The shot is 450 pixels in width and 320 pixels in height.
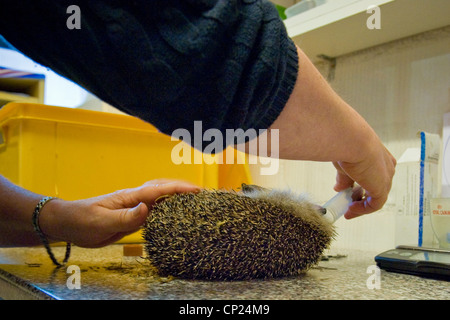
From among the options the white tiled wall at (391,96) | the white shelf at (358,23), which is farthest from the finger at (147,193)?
the white shelf at (358,23)

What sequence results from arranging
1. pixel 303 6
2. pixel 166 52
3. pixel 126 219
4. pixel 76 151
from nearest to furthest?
pixel 166 52
pixel 126 219
pixel 76 151
pixel 303 6

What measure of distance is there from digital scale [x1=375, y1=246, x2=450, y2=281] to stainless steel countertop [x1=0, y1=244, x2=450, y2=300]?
0.04ft

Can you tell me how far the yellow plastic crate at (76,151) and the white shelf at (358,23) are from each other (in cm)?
50

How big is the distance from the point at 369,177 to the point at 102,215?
0.43 m

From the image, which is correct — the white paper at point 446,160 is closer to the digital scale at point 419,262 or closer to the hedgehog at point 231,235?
the digital scale at point 419,262

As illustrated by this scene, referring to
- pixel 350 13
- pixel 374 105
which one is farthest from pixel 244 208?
pixel 374 105

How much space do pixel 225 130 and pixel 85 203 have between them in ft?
1.16

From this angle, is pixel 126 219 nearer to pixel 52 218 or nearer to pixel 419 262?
pixel 52 218

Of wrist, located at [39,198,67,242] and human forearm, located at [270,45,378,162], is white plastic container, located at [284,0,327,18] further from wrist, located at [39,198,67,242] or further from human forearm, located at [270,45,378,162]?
wrist, located at [39,198,67,242]

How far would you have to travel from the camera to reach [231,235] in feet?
1.85

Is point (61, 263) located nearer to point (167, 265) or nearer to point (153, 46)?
point (167, 265)

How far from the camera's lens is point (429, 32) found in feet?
3.58

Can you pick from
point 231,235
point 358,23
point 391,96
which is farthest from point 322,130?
point 391,96

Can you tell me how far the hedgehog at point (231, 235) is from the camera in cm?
56
